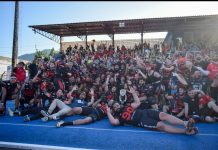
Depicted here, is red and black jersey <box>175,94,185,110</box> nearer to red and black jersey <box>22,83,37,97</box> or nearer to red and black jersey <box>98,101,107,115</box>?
red and black jersey <box>98,101,107,115</box>

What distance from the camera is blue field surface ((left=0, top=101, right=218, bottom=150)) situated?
511cm

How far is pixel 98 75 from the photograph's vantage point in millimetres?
10141

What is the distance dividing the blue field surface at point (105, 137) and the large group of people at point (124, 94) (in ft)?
0.97

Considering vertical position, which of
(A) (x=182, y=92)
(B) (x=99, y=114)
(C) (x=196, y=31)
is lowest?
(B) (x=99, y=114)

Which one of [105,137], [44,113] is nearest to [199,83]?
[105,137]

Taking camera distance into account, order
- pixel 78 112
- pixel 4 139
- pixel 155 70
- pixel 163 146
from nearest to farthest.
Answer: pixel 163 146
pixel 4 139
pixel 78 112
pixel 155 70

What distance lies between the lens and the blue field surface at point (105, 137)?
5105 millimetres

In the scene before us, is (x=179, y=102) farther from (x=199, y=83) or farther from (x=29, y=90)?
(x=29, y=90)

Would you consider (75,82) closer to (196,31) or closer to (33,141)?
(33,141)

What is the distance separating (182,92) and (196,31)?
484 inches

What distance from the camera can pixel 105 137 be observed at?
569cm

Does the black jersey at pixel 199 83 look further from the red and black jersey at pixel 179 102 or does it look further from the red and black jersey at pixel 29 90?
the red and black jersey at pixel 29 90

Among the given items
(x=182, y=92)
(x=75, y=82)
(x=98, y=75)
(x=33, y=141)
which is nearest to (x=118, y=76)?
(x=98, y=75)

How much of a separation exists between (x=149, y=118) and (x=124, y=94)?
6.26 feet
